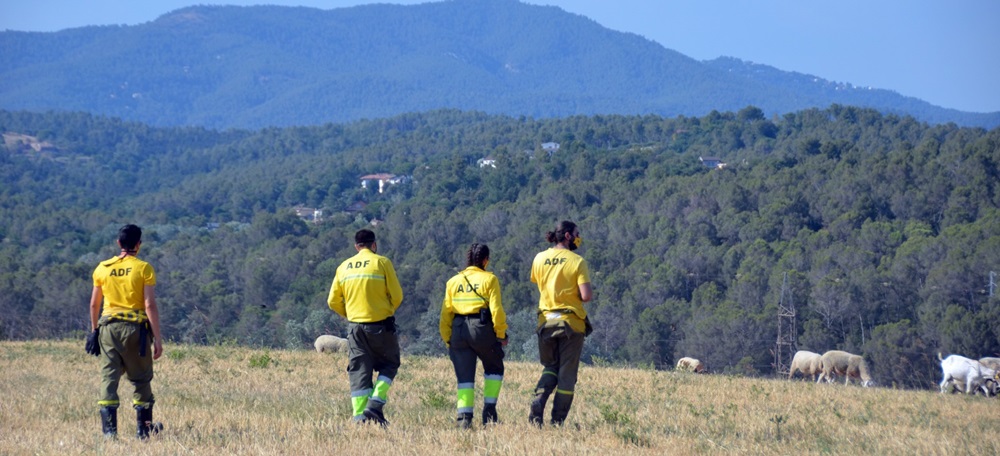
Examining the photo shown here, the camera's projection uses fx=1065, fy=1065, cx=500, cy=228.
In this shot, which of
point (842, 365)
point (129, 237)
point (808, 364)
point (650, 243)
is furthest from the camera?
point (650, 243)

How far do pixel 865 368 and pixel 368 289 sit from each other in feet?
61.9

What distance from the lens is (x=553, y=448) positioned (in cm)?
781

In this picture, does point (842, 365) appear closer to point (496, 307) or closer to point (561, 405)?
point (561, 405)

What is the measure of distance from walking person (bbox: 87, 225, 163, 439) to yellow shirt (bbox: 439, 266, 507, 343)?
2413 mm

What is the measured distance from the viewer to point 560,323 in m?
9.06

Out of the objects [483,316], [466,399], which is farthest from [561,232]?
[466,399]

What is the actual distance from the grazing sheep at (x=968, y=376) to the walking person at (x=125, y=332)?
15206 mm

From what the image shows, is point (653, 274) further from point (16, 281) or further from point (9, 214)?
point (9, 214)

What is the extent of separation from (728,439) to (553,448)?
1.71m

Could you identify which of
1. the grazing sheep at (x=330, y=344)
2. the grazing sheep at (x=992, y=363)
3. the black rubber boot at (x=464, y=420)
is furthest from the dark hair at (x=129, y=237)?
the grazing sheep at (x=992, y=363)

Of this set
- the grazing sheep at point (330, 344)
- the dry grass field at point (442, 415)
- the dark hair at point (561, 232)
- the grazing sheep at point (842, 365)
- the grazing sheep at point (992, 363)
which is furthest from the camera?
the grazing sheep at point (842, 365)

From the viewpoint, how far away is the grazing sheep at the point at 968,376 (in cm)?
1950

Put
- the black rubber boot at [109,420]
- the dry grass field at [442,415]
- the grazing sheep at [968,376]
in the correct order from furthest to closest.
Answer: the grazing sheep at [968,376], the black rubber boot at [109,420], the dry grass field at [442,415]

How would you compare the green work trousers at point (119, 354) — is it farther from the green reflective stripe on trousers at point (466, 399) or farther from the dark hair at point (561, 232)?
the dark hair at point (561, 232)
